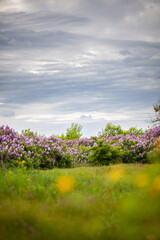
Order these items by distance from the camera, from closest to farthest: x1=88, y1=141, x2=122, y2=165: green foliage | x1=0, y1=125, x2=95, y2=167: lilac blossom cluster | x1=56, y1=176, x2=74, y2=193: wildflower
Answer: x1=56, y1=176, x2=74, y2=193: wildflower < x1=0, y1=125, x2=95, y2=167: lilac blossom cluster < x1=88, y1=141, x2=122, y2=165: green foliage

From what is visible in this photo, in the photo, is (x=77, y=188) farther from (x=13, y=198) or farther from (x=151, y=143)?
(x=151, y=143)

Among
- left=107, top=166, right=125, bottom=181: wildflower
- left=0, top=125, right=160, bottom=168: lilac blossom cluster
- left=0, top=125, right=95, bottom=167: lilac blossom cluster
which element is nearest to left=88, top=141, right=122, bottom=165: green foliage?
left=0, top=125, right=160, bottom=168: lilac blossom cluster

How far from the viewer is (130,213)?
7.79 feet

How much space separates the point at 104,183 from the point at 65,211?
162 centimetres

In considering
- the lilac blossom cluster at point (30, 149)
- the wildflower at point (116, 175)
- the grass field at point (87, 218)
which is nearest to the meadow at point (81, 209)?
the grass field at point (87, 218)

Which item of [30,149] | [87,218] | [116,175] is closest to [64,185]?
[87,218]

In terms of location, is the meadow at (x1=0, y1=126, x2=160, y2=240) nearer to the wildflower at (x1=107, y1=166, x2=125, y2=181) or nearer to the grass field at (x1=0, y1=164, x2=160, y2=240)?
the grass field at (x1=0, y1=164, x2=160, y2=240)

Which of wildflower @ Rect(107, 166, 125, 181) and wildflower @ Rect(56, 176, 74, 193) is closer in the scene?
wildflower @ Rect(56, 176, 74, 193)

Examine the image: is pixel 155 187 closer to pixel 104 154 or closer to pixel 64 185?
pixel 64 185

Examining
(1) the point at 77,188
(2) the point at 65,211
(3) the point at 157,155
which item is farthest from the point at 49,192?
(3) the point at 157,155

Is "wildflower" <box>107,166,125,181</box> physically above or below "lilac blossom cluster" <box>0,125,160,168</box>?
below

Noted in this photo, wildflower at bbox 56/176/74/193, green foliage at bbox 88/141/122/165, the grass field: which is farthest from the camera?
green foliage at bbox 88/141/122/165

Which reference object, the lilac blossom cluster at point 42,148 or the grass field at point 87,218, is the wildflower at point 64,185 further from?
the lilac blossom cluster at point 42,148

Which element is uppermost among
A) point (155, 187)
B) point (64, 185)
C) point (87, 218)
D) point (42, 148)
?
point (42, 148)
